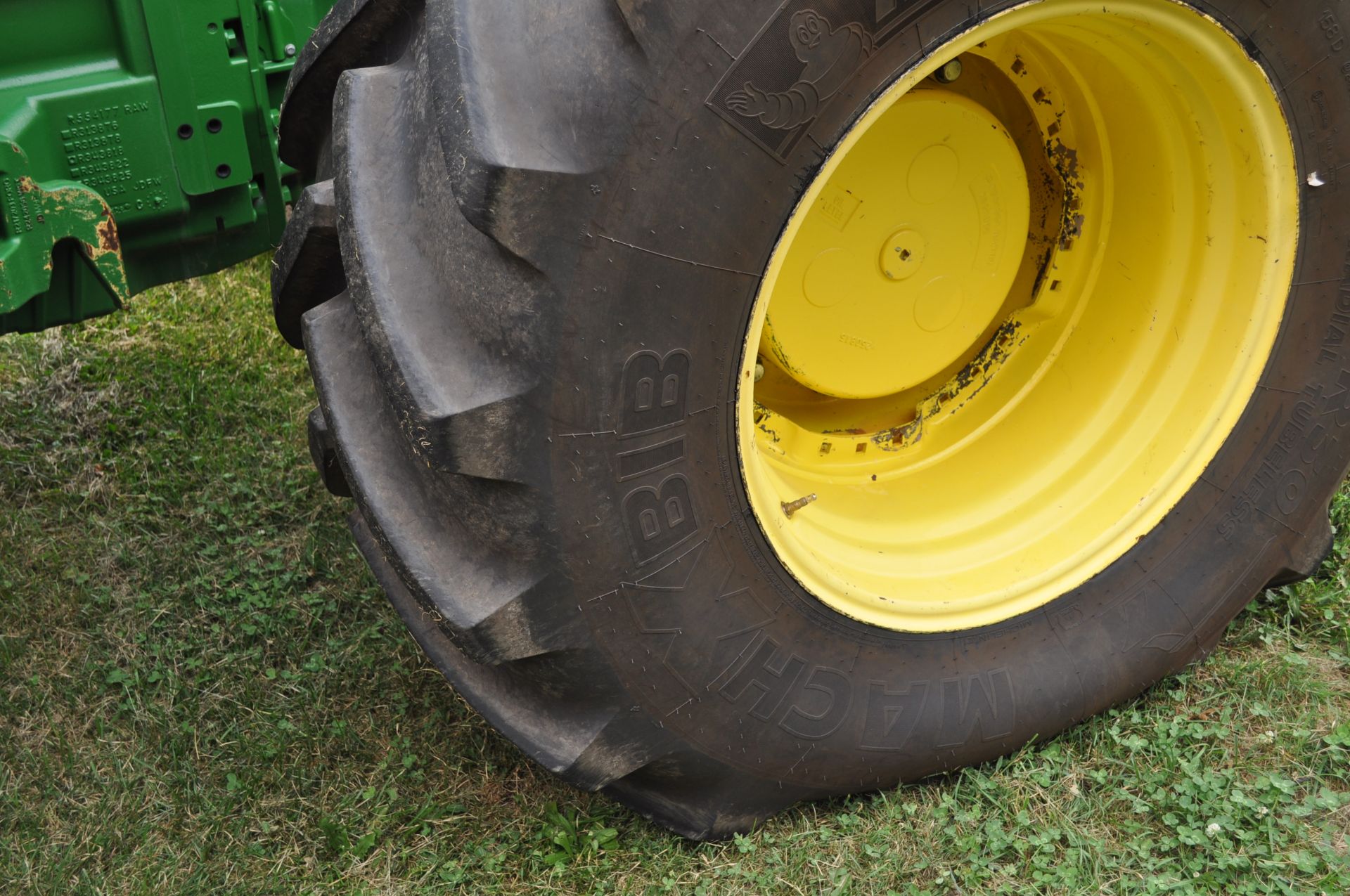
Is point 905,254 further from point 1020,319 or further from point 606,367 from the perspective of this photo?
point 606,367

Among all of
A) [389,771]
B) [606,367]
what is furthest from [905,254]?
[389,771]

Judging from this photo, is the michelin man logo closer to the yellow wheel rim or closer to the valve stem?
the yellow wheel rim

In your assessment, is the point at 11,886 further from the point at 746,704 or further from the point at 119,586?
the point at 746,704

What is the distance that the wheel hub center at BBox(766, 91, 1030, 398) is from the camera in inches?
66.0

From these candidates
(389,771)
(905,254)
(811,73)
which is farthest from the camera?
(389,771)

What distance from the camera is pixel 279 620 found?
7.13 ft

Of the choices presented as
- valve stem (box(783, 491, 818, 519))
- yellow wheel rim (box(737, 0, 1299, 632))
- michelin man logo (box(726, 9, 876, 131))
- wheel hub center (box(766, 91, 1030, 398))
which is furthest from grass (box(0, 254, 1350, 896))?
michelin man logo (box(726, 9, 876, 131))

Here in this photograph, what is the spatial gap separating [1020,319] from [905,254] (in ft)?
1.07

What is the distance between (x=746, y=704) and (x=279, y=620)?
1015 millimetres

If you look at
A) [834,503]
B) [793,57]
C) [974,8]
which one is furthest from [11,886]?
[974,8]

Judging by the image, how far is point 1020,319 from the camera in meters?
1.96

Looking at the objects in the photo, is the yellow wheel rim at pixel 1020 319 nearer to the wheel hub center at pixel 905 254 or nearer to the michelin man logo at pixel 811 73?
the wheel hub center at pixel 905 254

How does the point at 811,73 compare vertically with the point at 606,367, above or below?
above

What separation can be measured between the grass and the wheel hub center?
68 cm
